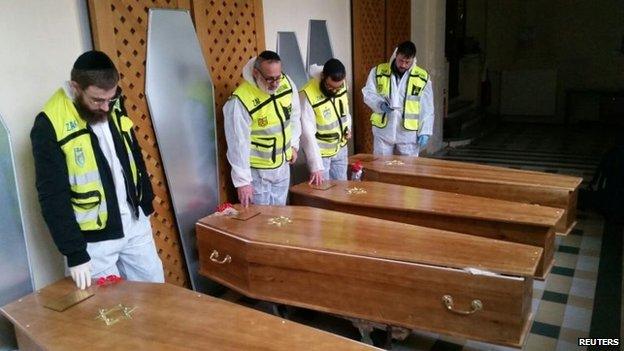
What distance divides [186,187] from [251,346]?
5.16ft

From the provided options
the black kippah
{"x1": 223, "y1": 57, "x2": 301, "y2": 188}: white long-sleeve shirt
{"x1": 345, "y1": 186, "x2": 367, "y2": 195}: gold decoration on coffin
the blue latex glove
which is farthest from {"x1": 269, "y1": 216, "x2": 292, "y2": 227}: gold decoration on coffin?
the blue latex glove

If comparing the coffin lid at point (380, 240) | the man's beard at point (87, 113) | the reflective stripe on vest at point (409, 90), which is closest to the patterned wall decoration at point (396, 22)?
the reflective stripe on vest at point (409, 90)

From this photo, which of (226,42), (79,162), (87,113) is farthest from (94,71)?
(226,42)

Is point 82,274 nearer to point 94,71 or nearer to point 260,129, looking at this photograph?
point 94,71

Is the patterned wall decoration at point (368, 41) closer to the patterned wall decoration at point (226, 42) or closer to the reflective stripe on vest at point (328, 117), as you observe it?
the reflective stripe on vest at point (328, 117)

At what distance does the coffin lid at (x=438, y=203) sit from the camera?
264cm

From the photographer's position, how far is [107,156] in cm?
202

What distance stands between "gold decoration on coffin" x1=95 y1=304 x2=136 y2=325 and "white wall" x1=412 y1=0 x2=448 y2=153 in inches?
201

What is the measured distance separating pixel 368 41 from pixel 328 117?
1.69 metres

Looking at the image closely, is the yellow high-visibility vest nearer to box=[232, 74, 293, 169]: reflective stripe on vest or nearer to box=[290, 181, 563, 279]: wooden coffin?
box=[232, 74, 293, 169]: reflective stripe on vest

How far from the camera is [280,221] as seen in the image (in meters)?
2.57

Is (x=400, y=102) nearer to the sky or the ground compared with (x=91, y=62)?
nearer to the ground

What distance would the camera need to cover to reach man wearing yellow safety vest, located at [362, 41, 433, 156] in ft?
13.3

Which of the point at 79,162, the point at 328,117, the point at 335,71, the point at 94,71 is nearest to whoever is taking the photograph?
the point at 94,71
